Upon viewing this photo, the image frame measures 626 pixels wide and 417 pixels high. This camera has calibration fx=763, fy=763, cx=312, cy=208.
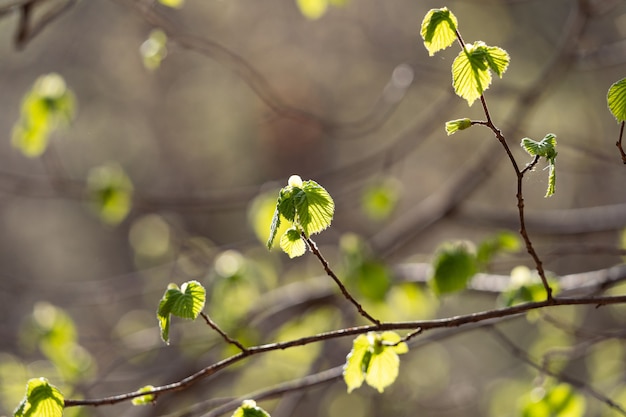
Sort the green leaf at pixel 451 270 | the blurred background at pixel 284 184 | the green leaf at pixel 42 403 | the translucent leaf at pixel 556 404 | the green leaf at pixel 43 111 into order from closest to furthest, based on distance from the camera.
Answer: the green leaf at pixel 42 403 < the translucent leaf at pixel 556 404 < the green leaf at pixel 451 270 < the green leaf at pixel 43 111 < the blurred background at pixel 284 184

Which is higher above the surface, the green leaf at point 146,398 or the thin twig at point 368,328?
the green leaf at point 146,398

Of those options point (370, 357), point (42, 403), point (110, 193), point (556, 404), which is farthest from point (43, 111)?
point (556, 404)

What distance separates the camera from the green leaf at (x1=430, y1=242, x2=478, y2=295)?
177 cm

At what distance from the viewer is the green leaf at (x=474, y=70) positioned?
3.25 ft

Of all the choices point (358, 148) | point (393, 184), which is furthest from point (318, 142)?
point (393, 184)

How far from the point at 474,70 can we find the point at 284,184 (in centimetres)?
331

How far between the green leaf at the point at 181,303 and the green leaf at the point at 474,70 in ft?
1.49

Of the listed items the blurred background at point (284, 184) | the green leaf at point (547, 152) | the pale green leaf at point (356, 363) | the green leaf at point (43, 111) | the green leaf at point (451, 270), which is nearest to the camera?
the green leaf at point (547, 152)

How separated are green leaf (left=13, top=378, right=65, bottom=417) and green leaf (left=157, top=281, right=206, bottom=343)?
16cm

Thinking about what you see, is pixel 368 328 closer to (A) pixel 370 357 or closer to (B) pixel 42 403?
(A) pixel 370 357

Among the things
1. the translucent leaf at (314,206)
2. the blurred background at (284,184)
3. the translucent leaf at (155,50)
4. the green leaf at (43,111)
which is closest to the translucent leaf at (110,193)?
the blurred background at (284,184)

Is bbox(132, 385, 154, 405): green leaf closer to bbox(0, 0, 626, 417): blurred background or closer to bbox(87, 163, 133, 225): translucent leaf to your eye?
bbox(0, 0, 626, 417): blurred background

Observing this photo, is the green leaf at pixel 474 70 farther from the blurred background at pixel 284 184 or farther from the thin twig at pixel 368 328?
the blurred background at pixel 284 184

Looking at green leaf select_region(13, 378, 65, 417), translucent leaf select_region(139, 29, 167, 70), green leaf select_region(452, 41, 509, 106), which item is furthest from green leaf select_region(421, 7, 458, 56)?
translucent leaf select_region(139, 29, 167, 70)
